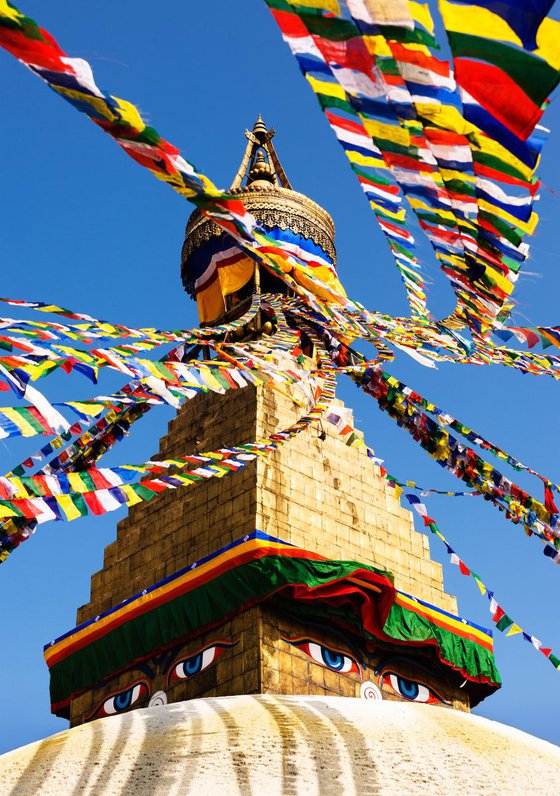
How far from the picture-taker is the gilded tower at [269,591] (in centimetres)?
1026

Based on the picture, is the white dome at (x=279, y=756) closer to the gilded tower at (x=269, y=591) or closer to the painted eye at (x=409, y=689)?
the gilded tower at (x=269, y=591)

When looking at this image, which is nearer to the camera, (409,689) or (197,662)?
(197,662)

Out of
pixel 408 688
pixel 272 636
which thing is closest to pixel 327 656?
pixel 272 636

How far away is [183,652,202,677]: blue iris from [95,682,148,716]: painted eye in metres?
0.58

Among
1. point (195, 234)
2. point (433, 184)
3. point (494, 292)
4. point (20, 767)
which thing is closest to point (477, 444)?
point (494, 292)

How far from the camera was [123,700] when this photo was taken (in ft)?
36.3

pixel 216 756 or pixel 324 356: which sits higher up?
pixel 324 356

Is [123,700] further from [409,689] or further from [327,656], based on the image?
[409,689]

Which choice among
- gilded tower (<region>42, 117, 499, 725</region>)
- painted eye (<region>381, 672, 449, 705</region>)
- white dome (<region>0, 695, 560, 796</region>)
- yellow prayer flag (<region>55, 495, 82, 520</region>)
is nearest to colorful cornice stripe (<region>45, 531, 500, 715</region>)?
gilded tower (<region>42, 117, 499, 725</region>)

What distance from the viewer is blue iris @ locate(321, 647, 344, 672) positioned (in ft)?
34.6

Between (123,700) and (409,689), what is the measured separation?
3160 mm

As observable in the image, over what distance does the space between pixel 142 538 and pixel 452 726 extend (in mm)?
6426

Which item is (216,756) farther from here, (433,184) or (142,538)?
(142,538)

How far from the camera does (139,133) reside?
5457mm
